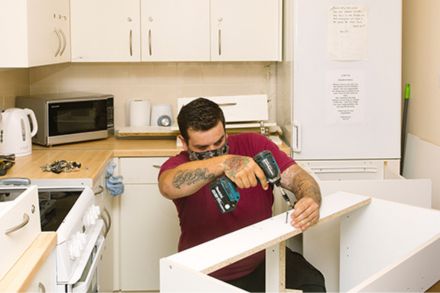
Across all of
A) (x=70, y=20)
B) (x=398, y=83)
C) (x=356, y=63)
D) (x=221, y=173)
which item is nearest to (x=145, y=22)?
(x=70, y=20)

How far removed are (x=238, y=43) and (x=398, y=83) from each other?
95 centimetres

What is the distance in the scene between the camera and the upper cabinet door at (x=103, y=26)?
3.49 metres

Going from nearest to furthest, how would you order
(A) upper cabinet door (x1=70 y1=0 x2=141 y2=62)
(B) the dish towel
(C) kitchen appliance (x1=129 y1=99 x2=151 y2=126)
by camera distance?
(B) the dish towel → (A) upper cabinet door (x1=70 y1=0 x2=141 y2=62) → (C) kitchen appliance (x1=129 y1=99 x2=151 y2=126)

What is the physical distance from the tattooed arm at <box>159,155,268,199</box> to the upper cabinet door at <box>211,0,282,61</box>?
4.84 ft

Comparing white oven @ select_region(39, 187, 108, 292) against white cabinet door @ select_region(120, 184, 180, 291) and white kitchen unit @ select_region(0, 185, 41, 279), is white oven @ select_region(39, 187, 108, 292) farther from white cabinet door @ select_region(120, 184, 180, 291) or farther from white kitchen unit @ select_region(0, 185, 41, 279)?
white cabinet door @ select_region(120, 184, 180, 291)

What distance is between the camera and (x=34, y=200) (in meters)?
1.82

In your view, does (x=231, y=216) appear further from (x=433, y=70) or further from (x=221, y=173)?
(x=433, y=70)

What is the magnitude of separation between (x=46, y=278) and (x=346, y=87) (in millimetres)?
2014

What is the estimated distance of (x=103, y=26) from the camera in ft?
11.5

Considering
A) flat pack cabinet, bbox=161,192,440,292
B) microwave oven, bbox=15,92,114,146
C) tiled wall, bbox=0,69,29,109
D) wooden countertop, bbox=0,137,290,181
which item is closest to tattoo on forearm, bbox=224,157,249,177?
flat pack cabinet, bbox=161,192,440,292

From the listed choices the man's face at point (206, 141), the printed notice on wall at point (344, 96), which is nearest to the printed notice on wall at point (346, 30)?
the printed notice on wall at point (344, 96)

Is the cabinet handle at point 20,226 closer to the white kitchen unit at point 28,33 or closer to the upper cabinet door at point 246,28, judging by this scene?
the white kitchen unit at point 28,33

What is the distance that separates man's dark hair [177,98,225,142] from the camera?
2.26 metres

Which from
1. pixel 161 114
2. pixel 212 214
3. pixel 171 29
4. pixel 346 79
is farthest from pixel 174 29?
pixel 212 214
